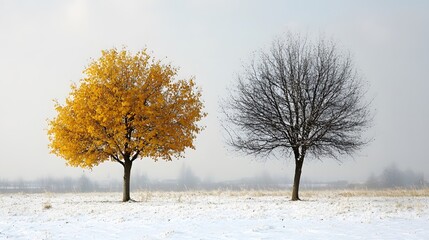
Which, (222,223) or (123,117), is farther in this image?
(123,117)

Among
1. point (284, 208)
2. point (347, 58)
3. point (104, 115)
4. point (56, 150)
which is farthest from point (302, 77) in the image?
point (56, 150)

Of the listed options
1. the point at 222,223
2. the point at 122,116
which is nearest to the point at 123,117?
the point at 122,116

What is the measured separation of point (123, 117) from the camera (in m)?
26.9

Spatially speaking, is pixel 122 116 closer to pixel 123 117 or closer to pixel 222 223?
pixel 123 117

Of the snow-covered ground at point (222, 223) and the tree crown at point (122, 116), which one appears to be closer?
the snow-covered ground at point (222, 223)

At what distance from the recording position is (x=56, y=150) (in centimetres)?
2761

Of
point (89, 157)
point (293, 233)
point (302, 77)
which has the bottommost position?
point (293, 233)

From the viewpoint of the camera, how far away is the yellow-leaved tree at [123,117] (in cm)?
2630

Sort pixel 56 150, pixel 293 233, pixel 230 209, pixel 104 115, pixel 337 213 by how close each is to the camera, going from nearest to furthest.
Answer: pixel 293 233 → pixel 337 213 → pixel 230 209 → pixel 104 115 → pixel 56 150

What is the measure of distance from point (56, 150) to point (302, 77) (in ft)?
53.3

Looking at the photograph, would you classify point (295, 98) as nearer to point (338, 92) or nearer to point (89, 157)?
point (338, 92)

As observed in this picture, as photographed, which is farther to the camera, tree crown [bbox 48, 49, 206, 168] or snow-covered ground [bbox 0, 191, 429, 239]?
tree crown [bbox 48, 49, 206, 168]

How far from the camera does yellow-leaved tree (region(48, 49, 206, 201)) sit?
26.3 meters

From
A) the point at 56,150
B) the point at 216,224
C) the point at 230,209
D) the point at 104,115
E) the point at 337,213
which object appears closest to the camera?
the point at 216,224
